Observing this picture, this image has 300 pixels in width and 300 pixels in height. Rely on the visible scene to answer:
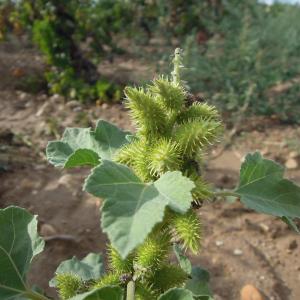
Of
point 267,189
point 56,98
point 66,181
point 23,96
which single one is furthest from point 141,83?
point 267,189

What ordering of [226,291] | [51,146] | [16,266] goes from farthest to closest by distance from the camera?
[226,291] < [51,146] < [16,266]

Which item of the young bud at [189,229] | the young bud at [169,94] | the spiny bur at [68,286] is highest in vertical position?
→ the young bud at [169,94]

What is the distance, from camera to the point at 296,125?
443 cm

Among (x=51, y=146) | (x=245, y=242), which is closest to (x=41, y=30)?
(x=245, y=242)

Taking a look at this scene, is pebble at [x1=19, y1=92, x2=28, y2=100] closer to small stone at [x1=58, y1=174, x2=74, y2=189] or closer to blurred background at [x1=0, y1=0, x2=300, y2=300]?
blurred background at [x1=0, y1=0, x2=300, y2=300]

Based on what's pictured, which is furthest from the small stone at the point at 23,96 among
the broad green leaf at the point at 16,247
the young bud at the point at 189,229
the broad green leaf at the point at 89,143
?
the young bud at the point at 189,229

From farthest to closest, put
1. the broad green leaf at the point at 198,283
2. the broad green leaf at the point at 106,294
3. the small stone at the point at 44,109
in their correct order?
the small stone at the point at 44,109
the broad green leaf at the point at 198,283
the broad green leaf at the point at 106,294

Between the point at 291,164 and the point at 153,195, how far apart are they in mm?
2970

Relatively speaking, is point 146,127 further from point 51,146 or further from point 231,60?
point 231,60

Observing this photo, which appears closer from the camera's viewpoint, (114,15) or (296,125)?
(296,125)

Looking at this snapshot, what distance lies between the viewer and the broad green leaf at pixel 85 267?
1.69 metres

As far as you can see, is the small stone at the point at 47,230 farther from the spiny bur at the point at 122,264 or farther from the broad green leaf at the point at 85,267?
the spiny bur at the point at 122,264

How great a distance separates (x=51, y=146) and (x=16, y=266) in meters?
0.38

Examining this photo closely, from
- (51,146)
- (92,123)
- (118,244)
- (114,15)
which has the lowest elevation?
(92,123)
